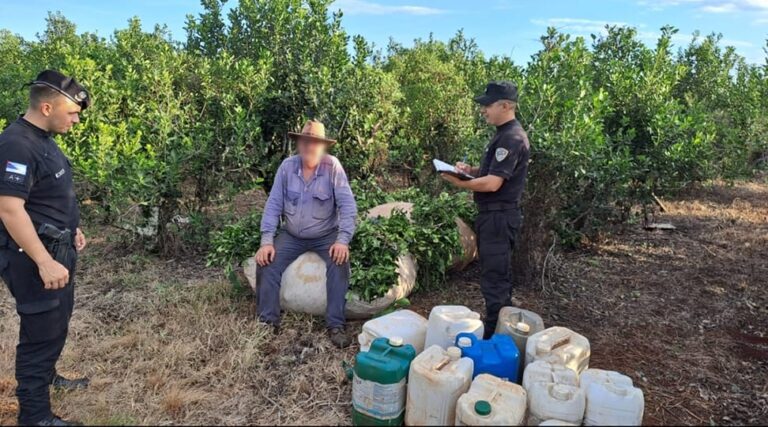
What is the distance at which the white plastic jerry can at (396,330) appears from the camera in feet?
11.5

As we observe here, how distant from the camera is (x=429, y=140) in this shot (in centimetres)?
801

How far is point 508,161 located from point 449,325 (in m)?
1.24

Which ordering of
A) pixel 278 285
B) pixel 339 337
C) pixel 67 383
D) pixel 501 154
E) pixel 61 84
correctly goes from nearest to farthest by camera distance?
pixel 61 84
pixel 67 383
pixel 501 154
pixel 339 337
pixel 278 285

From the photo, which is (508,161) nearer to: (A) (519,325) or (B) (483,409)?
(A) (519,325)

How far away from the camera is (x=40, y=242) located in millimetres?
2793

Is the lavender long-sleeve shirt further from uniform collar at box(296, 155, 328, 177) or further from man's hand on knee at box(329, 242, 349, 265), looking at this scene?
man's hand on knee at box(329, 242, 349, 265)

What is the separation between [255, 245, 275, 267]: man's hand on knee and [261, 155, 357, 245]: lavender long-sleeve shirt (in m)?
0.06

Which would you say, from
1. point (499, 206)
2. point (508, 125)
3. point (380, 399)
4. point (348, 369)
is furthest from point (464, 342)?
point (508, 125)

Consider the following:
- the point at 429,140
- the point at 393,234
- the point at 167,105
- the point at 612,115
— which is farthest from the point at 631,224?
the point at 167,105

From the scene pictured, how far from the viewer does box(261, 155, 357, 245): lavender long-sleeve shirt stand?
430cm

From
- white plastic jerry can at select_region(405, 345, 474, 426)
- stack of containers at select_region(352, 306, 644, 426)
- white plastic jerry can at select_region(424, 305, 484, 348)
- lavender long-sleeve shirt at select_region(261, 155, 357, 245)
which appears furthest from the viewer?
lavender long-sleeve shirt at select_region(261, 155, 357, 245)

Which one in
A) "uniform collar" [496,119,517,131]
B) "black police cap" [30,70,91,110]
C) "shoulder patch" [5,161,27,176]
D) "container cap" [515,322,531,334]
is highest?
"black police cap" [30,70,91,110]

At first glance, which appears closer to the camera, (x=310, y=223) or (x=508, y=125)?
(x=508, y=125)

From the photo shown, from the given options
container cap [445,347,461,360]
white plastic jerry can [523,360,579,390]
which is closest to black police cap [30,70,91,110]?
container cap [445,347,461,360]
